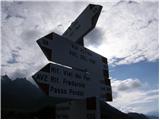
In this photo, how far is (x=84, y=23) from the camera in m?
6.58

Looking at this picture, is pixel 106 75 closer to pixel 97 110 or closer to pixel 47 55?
pixel 97 110

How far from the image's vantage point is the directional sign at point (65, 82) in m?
4.75

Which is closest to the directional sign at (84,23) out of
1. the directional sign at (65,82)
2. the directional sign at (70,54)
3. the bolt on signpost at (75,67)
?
the bolt on signpost at (75,67)

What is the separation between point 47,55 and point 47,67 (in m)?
0.33

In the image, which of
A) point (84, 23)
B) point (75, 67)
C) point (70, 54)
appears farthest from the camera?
point (84, 23)

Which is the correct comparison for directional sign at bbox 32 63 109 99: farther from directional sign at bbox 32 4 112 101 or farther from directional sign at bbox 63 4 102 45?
directional sign at bbox 63 4 102 45

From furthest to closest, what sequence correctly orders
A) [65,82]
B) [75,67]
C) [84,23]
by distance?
1. [84,23]
2. [75,67]
3. [65,82]

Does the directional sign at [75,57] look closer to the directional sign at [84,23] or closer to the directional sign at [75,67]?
the directional sign at [75,67]

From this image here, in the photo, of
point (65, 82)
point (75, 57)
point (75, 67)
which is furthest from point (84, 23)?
point (65, 82)

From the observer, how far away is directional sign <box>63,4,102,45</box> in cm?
643

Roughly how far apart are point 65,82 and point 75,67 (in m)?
0.77

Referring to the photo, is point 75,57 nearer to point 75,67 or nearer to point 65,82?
point 75,67

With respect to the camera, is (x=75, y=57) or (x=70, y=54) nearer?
(x=70, y=54)

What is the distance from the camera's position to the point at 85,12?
6566 mm
